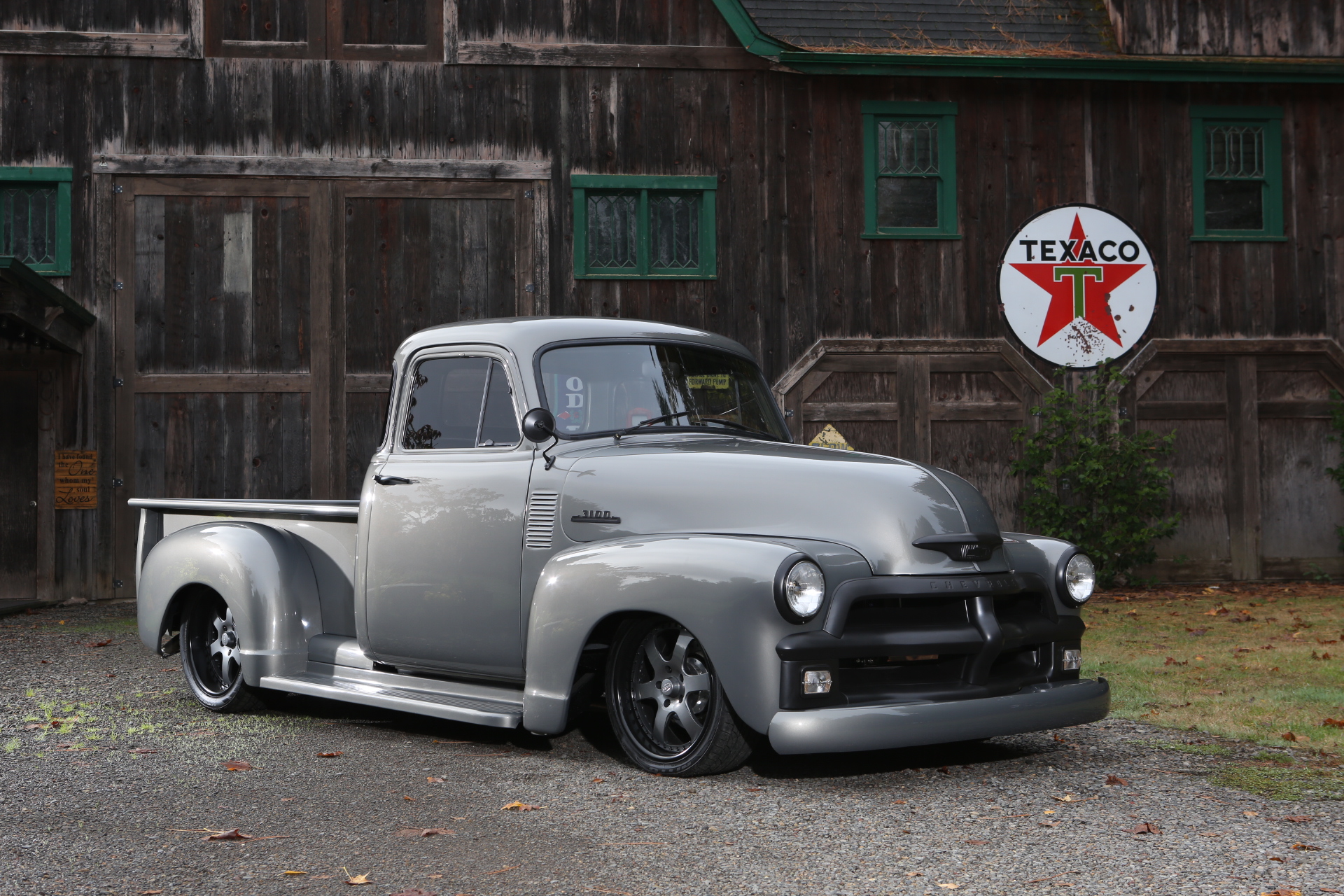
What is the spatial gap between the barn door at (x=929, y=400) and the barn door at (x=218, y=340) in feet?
16.2

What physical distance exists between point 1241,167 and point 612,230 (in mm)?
6968

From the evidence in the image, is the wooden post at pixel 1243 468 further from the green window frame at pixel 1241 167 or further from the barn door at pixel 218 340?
the barn door at pixel 218 340

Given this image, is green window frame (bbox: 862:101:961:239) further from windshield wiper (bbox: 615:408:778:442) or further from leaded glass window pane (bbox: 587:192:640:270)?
windshield wiper (bbox: 615:408:778:442)

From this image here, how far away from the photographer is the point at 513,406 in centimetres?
656

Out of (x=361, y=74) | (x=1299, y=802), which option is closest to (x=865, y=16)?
(x=361, y=74)

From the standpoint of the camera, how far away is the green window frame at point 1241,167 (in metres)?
15.3

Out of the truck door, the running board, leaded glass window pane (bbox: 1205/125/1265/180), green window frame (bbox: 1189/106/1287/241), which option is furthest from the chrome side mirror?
leaded glass window pane (bbox: 1205/125/1265/180)

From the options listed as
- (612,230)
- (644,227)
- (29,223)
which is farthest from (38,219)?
(644,227)

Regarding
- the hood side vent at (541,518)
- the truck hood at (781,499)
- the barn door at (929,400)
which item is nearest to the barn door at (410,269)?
the barn door at (929,400)

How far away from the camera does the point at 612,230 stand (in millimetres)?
14383

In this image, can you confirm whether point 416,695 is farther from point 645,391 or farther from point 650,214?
point 650,214

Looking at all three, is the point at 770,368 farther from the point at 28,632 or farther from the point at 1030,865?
the point at 1030,865

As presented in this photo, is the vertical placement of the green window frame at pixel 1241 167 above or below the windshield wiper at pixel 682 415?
above

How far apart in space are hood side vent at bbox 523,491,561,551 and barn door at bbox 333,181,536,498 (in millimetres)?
7982
